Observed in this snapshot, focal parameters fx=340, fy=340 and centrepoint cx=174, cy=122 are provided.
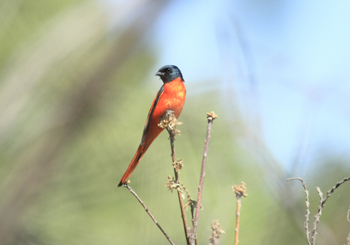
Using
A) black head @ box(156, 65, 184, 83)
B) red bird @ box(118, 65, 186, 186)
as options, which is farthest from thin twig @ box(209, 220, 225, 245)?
black head @ box(156, 65, 184, 83)

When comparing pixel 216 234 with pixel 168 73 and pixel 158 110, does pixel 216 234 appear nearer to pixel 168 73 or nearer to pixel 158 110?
pixel 158 110

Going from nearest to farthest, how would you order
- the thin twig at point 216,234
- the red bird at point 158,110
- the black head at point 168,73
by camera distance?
the thin twig at point 216,234
the red bird at point 158,110
the black head at point 168,73

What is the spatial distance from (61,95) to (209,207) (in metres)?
1.03

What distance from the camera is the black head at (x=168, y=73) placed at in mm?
1417

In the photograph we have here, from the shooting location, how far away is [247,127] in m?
1.43

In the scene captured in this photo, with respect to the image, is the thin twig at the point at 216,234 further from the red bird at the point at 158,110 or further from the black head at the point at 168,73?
the black head at the point at 168,73

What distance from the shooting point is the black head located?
4.65 feet

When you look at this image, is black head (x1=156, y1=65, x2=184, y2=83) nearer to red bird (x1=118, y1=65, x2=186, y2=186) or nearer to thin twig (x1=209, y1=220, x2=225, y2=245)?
red bird (x1=118, y1=65, x2=186, y2=186)

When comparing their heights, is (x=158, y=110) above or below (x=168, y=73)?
below

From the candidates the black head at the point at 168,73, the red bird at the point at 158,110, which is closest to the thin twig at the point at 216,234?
the red bird at the point at 158,110

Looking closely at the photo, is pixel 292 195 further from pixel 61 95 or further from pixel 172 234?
pixel 61 95

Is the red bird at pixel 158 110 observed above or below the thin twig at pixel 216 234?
above

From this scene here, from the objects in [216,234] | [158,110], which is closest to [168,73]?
[158,110]

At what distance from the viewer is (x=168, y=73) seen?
1.42 m
